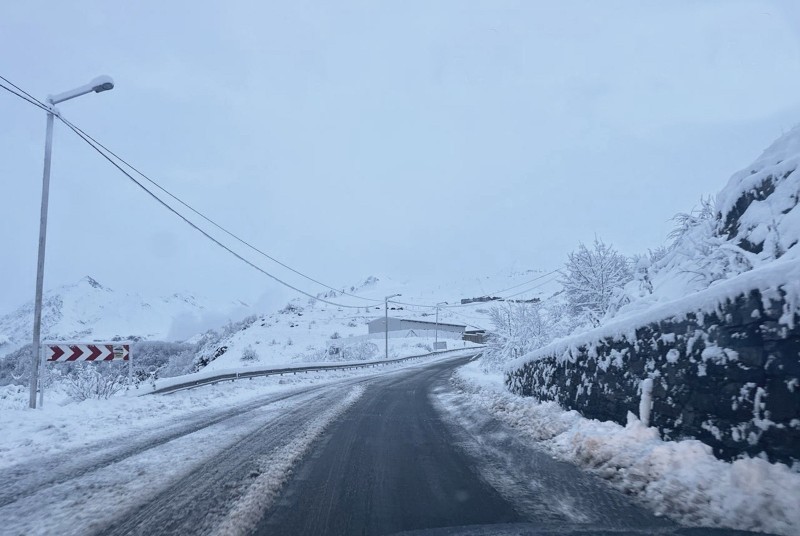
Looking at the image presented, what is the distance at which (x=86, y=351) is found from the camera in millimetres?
12906

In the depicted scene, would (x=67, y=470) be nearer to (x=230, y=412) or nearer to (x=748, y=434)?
(x=230, y=412)

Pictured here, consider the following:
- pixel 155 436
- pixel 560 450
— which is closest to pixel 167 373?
pixel 155 436

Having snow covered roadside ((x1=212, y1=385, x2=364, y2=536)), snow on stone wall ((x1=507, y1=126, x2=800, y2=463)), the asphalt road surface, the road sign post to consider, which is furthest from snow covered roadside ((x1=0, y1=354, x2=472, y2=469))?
snow on stone wall ((x1=507, y1=126, x2=800, y2=463))

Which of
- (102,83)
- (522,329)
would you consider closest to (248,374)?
(522,329)

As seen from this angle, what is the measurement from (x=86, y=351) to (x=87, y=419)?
11.4 ft

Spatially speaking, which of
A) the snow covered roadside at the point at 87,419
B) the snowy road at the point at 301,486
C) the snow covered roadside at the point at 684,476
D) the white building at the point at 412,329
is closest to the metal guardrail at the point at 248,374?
the snow covered roadside at the point at 87,419

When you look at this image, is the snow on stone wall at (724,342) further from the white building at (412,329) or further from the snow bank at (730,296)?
the white building at (412,329)

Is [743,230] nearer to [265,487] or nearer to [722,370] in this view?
[722,370]

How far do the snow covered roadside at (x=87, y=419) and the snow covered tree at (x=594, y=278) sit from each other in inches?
433

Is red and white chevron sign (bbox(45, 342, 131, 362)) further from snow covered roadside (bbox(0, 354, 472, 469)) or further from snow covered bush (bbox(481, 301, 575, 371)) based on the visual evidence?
snow covered bush (bbox(481, 301, 575, 371))

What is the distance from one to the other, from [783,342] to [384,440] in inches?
225

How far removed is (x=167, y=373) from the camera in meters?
47.7

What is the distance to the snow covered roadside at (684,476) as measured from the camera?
3.54 metres

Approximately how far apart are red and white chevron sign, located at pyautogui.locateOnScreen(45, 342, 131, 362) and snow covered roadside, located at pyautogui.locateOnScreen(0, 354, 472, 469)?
1.13 meters
